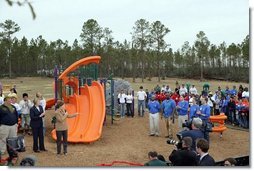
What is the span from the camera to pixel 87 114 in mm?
11914

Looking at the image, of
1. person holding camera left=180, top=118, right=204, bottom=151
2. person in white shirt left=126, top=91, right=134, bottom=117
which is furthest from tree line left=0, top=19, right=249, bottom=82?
person holding camera left=180, top=118, right=204, bottom=151

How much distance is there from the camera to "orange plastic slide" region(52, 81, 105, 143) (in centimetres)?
1074

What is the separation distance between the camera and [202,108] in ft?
36.0

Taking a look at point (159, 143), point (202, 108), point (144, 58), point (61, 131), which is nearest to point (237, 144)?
point (202, 108)

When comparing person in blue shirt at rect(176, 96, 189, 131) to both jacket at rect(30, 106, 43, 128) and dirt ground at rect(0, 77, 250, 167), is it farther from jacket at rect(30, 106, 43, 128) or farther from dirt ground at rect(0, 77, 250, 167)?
jacket at rect(30, 106, 43, 128)

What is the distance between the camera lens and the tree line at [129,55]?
134 feet

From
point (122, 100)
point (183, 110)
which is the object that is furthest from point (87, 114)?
point (122, 100)

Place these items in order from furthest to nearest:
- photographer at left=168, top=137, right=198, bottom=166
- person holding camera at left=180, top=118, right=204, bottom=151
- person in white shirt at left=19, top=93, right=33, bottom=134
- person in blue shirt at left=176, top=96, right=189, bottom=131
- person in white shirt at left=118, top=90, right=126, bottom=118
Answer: person in white shirt at left=118, top=90, right=126, bottom=118
person in blue shirt at left=176, top=96, right=189, bottom=131
person in white shirt at left=19, top=93, right=33, bottom=134
person holding camera at left=180, top=118, right=204, bottom=151
photographer at left=168, top=137, right=198, bottom=166

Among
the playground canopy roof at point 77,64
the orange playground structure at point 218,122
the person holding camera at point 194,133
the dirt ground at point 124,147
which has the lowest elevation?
the dirt ground at point 124,147

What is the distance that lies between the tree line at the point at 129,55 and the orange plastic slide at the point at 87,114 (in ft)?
86.3

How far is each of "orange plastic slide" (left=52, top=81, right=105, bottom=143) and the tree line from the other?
2632cm

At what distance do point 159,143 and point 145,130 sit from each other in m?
1.96

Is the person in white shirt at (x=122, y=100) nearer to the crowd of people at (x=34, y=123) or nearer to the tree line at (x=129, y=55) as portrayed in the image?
the crowd of people at (x=34, y=123)

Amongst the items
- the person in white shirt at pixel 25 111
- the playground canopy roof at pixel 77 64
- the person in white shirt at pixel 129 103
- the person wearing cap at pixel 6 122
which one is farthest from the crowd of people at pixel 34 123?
the person in white shirt at pixel 129 103
